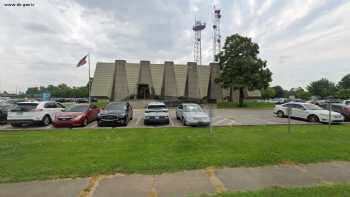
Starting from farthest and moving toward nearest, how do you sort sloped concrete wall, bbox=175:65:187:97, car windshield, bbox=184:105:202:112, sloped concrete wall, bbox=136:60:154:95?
sloped concrete wall, bbox=175:65:187:97, sloped concrete wall, bbox=136:60:154:95, car windshield, bbox=184:105:202:112

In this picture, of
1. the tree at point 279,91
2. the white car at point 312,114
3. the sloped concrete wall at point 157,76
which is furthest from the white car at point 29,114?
the tree at point 279,91

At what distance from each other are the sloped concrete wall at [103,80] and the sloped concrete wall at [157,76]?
350 inches

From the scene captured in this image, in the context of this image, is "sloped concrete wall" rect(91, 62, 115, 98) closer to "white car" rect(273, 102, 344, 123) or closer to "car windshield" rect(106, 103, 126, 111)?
"car windshield" rect(106, 103, 126, 111)

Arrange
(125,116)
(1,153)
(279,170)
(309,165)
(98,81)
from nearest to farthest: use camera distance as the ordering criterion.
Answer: (279,170)
(309,165)
(1,153)
(125,116)
(98,81)

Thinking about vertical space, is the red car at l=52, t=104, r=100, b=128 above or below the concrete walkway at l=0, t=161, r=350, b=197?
above

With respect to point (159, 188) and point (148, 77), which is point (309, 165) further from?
point (148, 77)

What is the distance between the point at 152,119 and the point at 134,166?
30.0 ft

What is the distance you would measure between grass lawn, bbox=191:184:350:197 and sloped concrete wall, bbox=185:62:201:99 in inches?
1817

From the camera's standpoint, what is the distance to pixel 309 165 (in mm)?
5492

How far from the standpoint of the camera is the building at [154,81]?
157ft

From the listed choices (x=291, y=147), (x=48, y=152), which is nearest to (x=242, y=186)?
(x=291, y=147)

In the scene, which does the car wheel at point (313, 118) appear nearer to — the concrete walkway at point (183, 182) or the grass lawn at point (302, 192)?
the concrete walkway at point (183, 182)

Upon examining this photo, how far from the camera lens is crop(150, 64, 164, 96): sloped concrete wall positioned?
48.9m

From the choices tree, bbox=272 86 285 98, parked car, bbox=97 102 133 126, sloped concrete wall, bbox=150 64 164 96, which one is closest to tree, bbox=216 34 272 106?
sloped concrete wall, bbox=150 64 164 96
